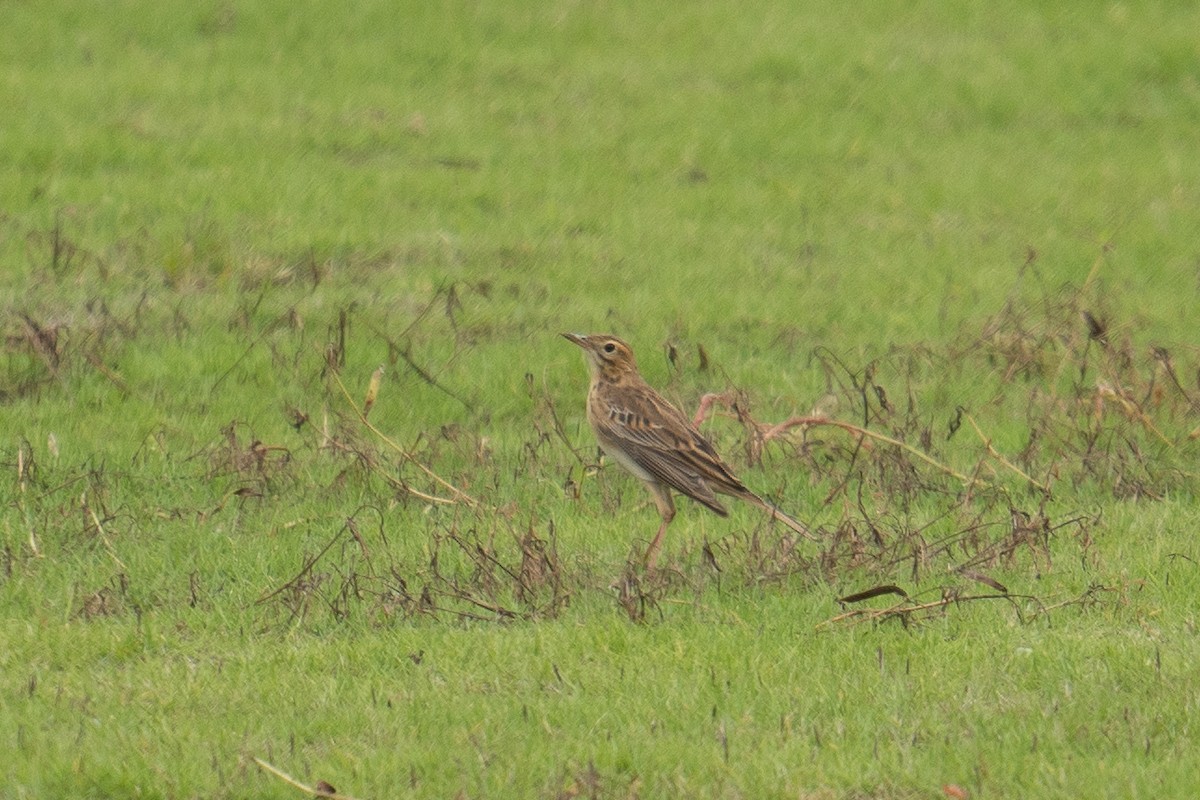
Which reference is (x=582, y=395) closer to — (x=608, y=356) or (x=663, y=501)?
(x=608, y=356)

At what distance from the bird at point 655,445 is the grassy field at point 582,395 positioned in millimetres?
207

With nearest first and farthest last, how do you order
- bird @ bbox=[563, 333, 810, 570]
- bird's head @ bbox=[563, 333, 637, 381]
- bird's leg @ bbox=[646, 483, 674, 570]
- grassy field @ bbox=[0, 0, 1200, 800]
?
1. grassy field @ bbox=[0, 0, 1200, 800]
2. bird @ bbox=[563, 333, 810, 570]
3. bird's leg @ bbox=[646, 483, 674, 570]
4. bird's head @ bbox=[563, 333, 637, 381]

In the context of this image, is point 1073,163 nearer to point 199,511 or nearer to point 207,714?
point 199,511

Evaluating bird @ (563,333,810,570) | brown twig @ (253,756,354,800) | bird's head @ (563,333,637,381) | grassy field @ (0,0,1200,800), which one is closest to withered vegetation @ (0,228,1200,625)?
grassy field @ (0,0,1200,800)

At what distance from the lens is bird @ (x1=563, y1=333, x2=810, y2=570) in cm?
866

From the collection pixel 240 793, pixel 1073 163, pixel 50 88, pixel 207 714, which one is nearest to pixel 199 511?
pixel 207 714

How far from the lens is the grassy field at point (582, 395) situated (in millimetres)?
6500

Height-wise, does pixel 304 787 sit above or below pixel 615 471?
above

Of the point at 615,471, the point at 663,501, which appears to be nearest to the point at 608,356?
the point at 615,471

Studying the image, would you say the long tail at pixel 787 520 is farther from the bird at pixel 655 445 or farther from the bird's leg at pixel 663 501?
the bird's leg at pixel 663 501

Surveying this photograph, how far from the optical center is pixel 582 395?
37.5 ft

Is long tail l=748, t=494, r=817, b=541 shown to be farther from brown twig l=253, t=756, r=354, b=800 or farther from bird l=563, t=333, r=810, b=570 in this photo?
brown twig l=253, t=756, r=354, b=800

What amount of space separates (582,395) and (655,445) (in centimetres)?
259

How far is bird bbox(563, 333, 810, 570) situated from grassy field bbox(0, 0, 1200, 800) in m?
0.21
